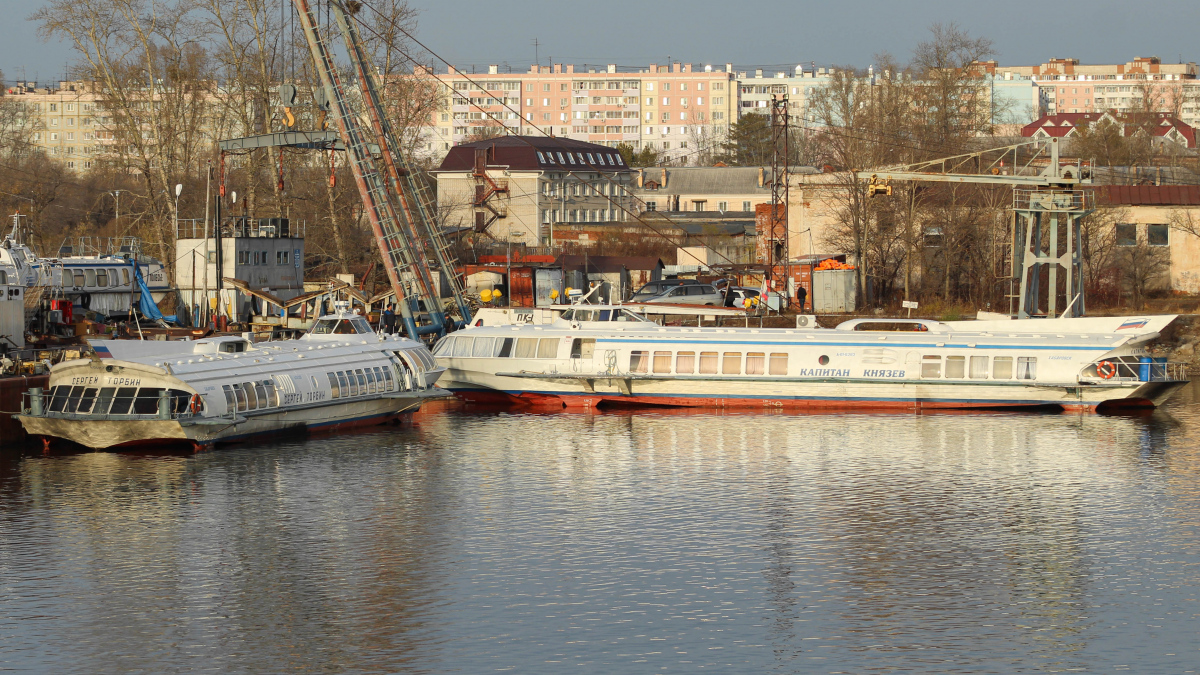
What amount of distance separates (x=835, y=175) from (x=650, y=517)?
189 feet

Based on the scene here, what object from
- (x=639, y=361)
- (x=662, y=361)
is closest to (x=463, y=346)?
(x=639, y=361)

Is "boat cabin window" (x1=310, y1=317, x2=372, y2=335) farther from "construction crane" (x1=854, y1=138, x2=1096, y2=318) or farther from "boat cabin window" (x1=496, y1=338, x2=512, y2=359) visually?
"construction crane" (x1=854, y1=138, x2=1096, y2=318)

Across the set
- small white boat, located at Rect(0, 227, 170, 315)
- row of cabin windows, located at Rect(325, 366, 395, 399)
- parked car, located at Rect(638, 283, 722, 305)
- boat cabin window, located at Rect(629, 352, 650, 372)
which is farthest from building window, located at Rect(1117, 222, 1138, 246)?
small white boat, located at Rect(0, 227, 170, 315)

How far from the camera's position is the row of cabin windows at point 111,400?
134 ft

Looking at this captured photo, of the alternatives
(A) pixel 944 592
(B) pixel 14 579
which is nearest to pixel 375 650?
(B) pixel 14 579

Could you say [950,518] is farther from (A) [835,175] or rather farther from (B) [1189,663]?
(A) [835,175]

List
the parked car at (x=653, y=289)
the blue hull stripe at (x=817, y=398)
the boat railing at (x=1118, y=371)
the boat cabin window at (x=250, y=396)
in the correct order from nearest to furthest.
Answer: the boat cabin window at (x=250, y=396), the boat railing at (x=1118, y=371), the blue hull stripe at (x=817, y=398), the parked car at (x=653, y=289)

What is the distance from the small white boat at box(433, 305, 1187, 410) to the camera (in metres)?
49.9

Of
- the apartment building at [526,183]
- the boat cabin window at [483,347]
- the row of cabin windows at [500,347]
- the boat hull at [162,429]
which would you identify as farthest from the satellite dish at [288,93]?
the apartment building at [526,183]

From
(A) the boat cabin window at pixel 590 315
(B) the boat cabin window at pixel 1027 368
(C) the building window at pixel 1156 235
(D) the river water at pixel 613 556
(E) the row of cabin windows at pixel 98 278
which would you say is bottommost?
(D) the river water at pixel 613 556

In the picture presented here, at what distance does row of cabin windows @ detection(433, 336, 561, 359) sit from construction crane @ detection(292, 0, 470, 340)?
7.29 metres

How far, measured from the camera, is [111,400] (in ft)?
134

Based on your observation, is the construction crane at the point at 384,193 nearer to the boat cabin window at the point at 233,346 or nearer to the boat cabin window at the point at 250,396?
the boat cabin window at the point at 233,346

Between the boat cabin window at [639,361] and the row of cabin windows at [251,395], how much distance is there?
15228mm
